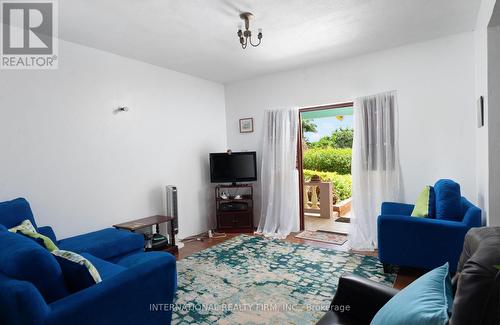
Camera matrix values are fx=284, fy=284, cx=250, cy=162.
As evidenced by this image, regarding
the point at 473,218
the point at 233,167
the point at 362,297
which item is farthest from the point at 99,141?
the point at 473,218

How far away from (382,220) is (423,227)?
35 cm

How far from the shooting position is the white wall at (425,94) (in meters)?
3.21

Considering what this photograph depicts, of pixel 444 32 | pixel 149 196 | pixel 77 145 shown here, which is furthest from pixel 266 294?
pixel 444 32

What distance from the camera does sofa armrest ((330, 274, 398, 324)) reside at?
1371 millimetres

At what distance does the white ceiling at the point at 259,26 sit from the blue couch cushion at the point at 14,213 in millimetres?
1702

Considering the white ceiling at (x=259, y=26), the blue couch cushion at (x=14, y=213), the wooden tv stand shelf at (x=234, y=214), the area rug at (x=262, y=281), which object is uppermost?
the white ceiling at (x=259, y=26)

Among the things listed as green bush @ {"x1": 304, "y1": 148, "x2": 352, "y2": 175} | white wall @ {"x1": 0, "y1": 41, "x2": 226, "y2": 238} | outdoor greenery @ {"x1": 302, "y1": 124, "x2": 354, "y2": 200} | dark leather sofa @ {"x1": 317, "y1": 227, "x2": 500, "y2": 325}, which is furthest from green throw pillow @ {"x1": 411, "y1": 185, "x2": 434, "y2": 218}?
green bush @ {"x1": 304, "y1": 148, "x2": 352, "y2": 175}

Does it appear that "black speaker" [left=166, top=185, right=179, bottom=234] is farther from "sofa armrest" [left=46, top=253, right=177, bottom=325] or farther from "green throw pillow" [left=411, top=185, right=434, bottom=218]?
"green throw pillow" [left=411, top=185, right=434, bottom=218]

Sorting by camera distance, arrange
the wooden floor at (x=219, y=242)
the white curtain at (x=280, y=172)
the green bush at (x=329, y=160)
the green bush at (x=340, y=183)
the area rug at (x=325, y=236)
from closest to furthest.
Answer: the wooden floor at (x=219, y=242), the area rug at (x=325, y=236), the white curtain at (x=280, y=172), the green bush at (x=340, y=183), the green bush at (x=329, y=160)

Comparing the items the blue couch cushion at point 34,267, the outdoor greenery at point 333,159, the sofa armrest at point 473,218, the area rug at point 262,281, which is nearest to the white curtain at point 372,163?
the area rug at point 262,281

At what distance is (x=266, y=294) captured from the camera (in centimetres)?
254

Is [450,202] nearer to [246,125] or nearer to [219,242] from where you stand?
[219,242]

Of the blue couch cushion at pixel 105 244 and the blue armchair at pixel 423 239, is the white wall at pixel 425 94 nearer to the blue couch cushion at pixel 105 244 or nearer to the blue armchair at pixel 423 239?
the blue armchair at pixel 423 239

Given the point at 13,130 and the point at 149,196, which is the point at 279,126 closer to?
the point at 149,196
